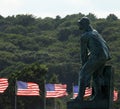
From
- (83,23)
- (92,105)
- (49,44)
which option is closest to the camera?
(92,105)

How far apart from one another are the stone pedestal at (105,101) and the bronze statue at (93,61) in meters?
0.13

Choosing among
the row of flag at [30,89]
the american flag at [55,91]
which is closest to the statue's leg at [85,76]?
the row of flag at [30,89]

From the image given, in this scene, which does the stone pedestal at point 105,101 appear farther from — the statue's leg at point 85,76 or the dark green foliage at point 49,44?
the dark green foliage at point 49,44

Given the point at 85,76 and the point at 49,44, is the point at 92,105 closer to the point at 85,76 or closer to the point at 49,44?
the point at 85,76

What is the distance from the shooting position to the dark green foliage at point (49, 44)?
14288 cm

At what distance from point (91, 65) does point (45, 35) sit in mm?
162551

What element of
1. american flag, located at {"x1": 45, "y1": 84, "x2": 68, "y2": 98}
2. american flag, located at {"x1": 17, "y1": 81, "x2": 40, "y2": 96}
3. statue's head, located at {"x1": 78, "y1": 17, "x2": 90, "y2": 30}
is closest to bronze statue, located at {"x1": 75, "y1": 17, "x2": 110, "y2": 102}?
statue's head, located at {"x1": 78, "y1": 17, "x2": 90, "y2": 30}

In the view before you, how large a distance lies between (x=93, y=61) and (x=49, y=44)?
6131 inches

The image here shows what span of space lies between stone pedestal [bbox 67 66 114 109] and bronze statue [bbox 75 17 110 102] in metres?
0.13

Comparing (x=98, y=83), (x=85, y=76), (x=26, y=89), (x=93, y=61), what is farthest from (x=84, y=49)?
(x=26, y=89)

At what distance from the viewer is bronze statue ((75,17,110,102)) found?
742 inches

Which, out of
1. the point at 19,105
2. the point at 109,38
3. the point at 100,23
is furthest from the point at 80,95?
the point at 100,23

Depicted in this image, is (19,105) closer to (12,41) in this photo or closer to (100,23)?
(12,41)

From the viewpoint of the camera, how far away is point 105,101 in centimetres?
1878
